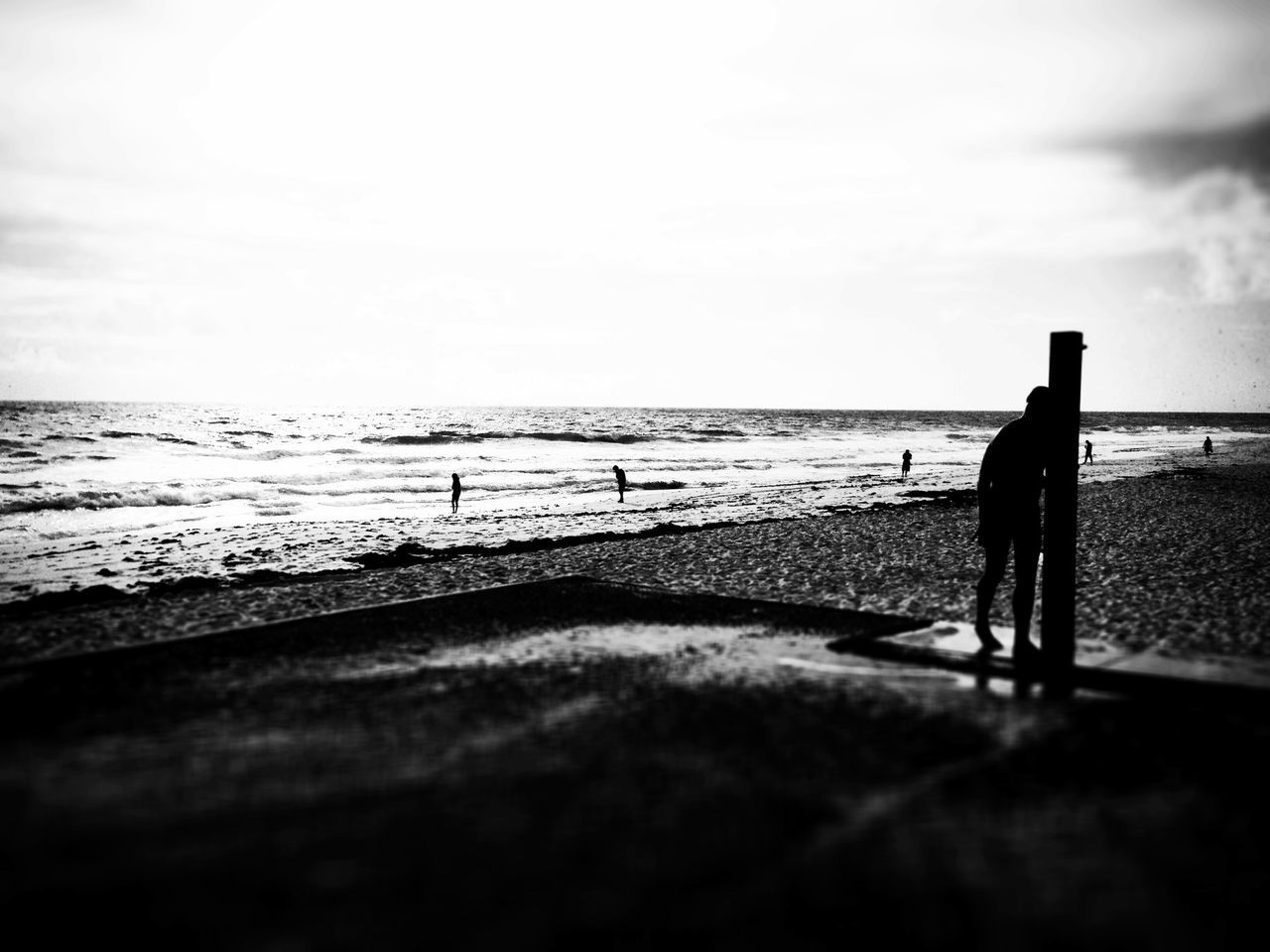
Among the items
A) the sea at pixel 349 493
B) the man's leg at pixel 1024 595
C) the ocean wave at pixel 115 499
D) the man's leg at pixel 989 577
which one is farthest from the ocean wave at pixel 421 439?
the man's leg at pixel 1024 595

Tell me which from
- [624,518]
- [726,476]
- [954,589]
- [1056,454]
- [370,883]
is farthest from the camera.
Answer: [726,476]

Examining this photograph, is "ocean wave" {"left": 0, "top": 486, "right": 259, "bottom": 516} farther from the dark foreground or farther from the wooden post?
the wooden post

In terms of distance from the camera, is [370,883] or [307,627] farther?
[307,627]

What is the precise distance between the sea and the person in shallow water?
31.5 ft

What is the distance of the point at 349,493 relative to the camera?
32656 millimetres

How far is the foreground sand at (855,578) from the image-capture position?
8.74 m

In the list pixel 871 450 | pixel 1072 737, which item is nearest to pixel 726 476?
pixel 871 450

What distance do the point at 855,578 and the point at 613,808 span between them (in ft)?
26.7

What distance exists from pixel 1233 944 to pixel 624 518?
795 inches

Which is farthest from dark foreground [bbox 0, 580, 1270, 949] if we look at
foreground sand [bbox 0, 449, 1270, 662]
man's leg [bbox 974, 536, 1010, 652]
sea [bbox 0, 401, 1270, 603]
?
sea [bbox 0, 401, 1270, 603]

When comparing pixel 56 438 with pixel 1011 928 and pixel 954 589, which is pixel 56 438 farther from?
pixel 1011 928

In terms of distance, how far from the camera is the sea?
17.0 m

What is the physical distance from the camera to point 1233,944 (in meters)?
3.16

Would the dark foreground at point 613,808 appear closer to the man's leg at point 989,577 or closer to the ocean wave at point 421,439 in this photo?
the man's leg at point 989,577
